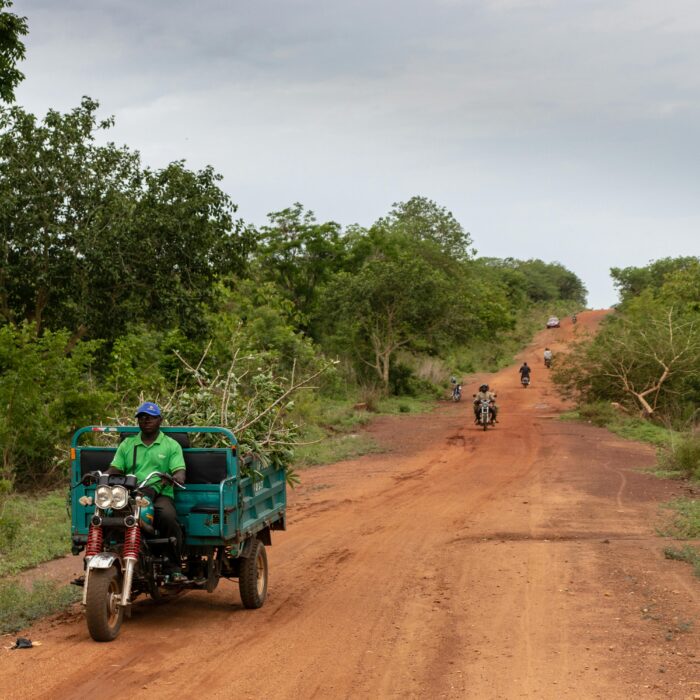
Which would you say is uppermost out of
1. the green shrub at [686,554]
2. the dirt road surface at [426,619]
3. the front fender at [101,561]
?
the front fender at [101,561]

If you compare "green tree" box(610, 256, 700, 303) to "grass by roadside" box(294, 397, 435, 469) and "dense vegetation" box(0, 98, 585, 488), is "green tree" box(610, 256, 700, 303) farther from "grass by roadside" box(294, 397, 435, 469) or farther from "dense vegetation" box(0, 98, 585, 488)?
"dense vegetation" box(0, 98, 585, 488)

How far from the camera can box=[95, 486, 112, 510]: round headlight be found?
7.09 m

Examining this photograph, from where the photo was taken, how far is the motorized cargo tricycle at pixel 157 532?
22.9 ft

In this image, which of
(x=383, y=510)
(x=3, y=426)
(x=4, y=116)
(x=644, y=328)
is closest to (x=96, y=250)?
(x=4, y=116)

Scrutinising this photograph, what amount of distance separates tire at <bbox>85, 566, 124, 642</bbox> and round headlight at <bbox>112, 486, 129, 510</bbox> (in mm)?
461

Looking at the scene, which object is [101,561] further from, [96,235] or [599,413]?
[599,413]

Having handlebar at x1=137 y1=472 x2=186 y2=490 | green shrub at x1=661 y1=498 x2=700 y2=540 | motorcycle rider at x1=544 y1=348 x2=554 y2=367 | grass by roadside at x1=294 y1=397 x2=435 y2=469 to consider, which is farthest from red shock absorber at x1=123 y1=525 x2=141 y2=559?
motorcycle rider at x1=544 y1=348 x2=554 y2=367

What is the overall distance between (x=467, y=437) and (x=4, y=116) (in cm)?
1536

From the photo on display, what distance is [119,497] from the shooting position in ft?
23.3

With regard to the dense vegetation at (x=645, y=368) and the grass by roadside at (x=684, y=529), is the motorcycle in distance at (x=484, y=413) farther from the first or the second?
the grass by roadside at (x=684, y=529)

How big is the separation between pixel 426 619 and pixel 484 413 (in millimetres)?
21623

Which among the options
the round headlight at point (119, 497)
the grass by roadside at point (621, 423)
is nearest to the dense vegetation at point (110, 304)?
the round headlight at point (119, 497)

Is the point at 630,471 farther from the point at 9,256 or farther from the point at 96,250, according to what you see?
the point at 9,256

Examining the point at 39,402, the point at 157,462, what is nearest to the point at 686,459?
the point at 39,402
